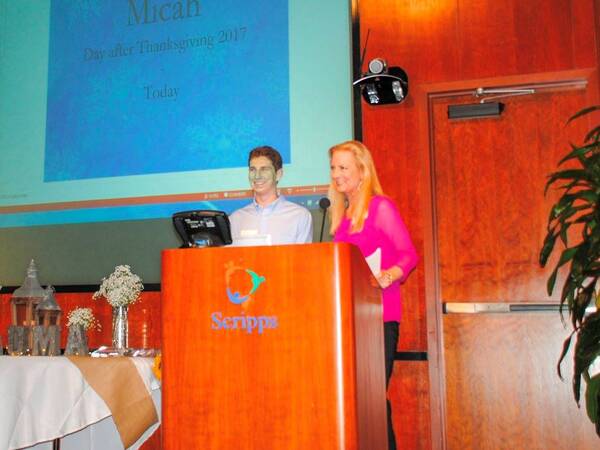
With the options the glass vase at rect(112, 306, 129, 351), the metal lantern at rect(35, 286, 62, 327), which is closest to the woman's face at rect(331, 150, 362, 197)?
the glass vase at rect(112, 306, 129, 351)

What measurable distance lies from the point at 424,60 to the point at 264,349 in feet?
7.75

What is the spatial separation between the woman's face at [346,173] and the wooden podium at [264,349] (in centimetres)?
94

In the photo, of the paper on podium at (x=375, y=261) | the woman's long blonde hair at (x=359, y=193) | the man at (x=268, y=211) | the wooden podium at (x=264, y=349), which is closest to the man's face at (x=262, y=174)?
the man at (x=268, y=211)

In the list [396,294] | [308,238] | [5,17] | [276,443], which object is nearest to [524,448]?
[396,294]

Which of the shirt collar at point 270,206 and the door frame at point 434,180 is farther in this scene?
the door frame at point 434,180

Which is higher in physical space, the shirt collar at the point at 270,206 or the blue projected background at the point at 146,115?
the blue projected background at the point at 146,115

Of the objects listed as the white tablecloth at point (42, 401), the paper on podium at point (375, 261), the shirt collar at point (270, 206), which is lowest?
the white tablecloth at point (42, 401)

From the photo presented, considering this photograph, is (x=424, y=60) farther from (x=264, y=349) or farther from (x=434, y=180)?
(x=264, y=349)

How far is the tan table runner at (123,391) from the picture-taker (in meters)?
2.28

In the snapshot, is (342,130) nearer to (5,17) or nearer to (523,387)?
(523,387)

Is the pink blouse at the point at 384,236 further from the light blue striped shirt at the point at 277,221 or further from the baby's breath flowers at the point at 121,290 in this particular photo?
the baby's breath flowers at the point at 121,290

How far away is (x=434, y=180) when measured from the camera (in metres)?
3.52

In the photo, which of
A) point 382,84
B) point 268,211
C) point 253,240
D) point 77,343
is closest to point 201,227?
point 253,240

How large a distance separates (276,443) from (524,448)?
6.76 ft
